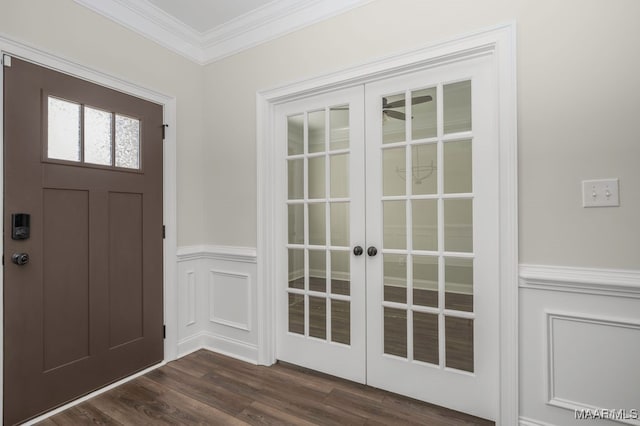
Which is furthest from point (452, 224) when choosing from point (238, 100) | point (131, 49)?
point (131, 49)

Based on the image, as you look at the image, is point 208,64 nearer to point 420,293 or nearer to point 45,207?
point 45,207

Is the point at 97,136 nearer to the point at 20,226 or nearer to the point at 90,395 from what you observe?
the point at 20,226

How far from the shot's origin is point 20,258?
1839 millimetres

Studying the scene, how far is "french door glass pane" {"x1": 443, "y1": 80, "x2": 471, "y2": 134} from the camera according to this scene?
6.30 ft

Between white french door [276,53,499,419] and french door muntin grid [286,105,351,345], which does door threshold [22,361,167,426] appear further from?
french door muntin grid [286,105,351,345]

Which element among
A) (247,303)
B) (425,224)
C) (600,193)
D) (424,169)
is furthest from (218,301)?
(600,193)

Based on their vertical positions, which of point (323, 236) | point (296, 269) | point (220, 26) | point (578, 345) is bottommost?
point (578, 345)

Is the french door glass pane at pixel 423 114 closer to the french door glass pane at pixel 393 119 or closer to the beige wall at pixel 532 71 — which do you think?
the french door glass pane at pixel 393 119

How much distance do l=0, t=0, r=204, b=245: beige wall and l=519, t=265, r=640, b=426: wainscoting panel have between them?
2590mm

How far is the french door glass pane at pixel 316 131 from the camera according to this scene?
2408mm

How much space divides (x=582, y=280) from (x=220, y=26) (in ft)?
10.2

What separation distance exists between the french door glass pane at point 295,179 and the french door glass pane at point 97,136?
1317 millimetres

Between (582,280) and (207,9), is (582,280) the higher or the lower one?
the lower one

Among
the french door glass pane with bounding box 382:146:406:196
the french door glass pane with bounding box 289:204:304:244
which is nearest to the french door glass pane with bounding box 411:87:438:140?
the french door glass pane with bounding box 382:146:406:196
